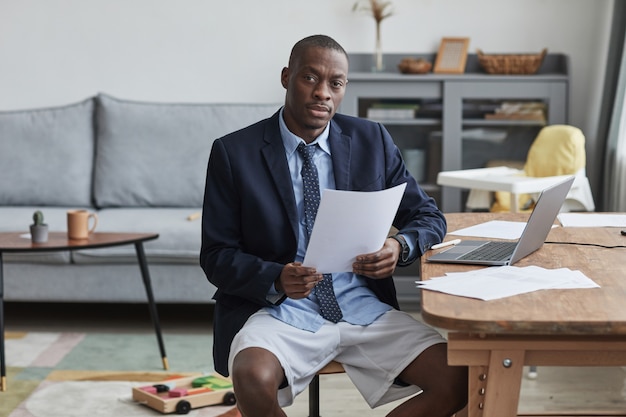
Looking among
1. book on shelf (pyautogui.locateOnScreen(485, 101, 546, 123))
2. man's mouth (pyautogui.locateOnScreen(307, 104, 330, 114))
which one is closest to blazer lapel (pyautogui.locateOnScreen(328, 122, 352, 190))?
man's mouth (pyautogui.locateOnScreen(307, 104, 330, 114))

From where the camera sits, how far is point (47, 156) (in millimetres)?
4379

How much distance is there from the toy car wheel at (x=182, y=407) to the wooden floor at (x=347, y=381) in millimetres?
298

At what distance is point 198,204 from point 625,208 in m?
1.87

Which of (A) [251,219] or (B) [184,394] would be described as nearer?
(A) [251,219]

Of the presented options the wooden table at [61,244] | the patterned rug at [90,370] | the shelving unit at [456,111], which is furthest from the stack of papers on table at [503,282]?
the shelving unit at [456,111]

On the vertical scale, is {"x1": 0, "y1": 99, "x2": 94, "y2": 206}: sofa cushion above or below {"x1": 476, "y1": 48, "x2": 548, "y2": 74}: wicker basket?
below

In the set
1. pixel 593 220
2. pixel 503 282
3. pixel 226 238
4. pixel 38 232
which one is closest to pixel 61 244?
pixel 38 232

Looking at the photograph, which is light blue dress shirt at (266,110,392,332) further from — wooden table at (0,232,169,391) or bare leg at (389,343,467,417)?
wooden table at (0,232,169,391)

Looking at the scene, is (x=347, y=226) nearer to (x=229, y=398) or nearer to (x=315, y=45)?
(x=315, y=45)

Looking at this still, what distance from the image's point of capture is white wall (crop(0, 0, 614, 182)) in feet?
14.9

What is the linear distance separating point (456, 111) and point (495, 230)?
2120 millimetres

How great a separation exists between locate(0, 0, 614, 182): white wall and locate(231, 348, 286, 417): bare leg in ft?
10.0

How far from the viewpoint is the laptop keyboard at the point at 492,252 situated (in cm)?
186

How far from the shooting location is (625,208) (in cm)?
406
